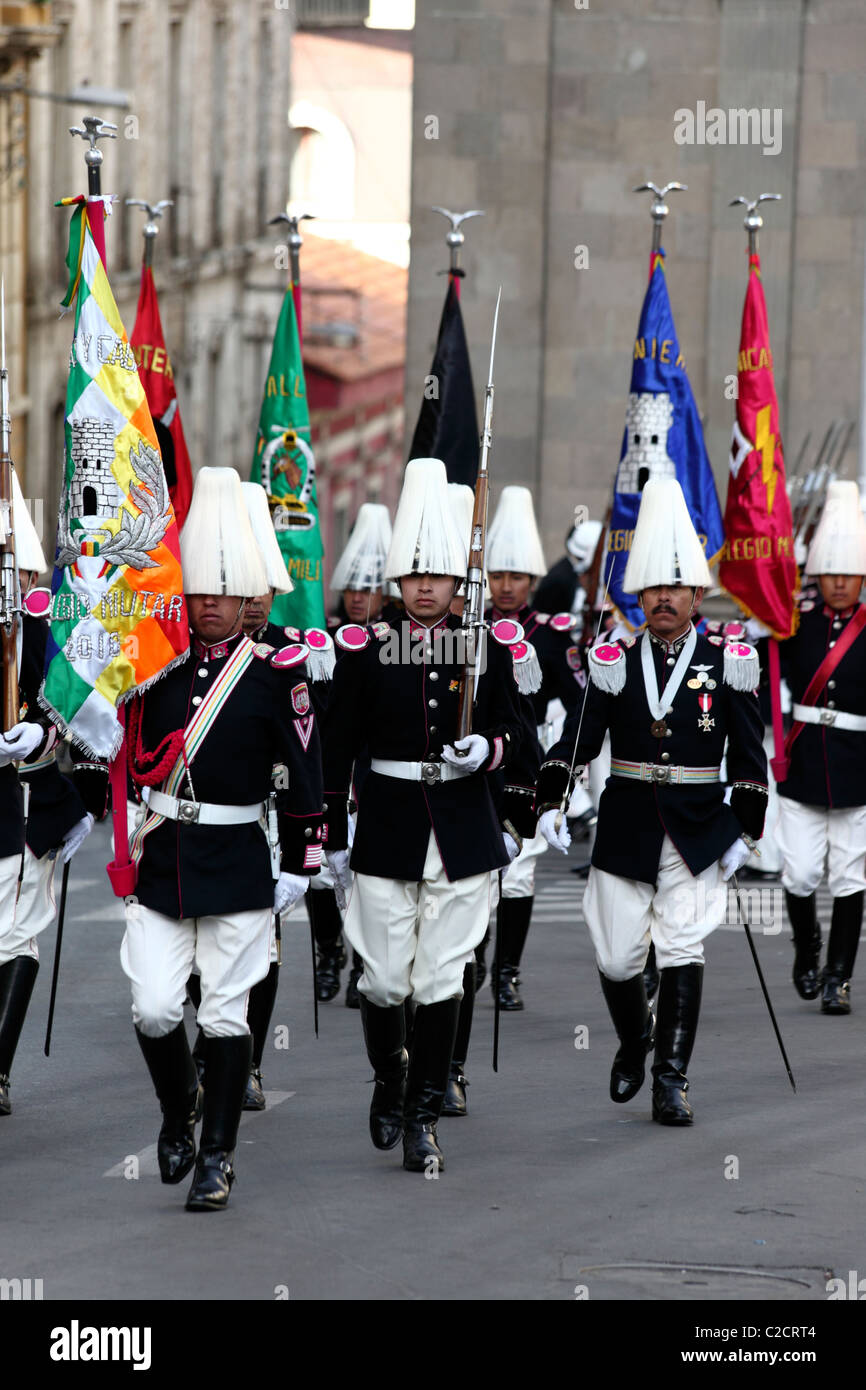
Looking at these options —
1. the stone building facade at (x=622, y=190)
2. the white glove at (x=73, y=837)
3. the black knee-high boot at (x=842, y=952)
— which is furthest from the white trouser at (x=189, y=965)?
the stone building facade at (x=622, y=190)

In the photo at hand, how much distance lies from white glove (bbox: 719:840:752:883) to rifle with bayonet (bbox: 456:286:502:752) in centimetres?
108

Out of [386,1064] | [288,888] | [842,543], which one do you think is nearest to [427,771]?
[288,888]

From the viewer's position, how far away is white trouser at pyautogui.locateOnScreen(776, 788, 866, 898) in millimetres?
10234

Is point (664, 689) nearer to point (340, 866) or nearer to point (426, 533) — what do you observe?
point (426, 533)

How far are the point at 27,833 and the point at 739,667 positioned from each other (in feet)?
8.14

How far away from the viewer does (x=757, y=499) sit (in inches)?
479

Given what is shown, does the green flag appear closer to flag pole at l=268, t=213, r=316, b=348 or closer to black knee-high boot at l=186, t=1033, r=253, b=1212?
flag pole at l=268, t=213, r=316, b=348

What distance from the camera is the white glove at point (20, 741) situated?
24.6ft

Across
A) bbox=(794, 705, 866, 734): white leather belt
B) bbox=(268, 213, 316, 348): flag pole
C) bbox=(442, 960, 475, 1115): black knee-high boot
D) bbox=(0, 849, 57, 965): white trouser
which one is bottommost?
bbox=(442, 960, 475, 1115): black knee-high boot

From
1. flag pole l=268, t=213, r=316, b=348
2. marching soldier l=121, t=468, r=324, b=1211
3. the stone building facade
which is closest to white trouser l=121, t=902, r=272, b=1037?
marching soldier l=121, t=468, r=324, b=1211

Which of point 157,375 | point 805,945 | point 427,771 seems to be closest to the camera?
point 427,771

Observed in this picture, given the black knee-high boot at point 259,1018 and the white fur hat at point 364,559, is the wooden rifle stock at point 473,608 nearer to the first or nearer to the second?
the black knee-high boot at point 259,1018

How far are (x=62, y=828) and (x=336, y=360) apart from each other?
132ft

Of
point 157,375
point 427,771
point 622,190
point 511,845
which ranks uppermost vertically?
point 622,190
